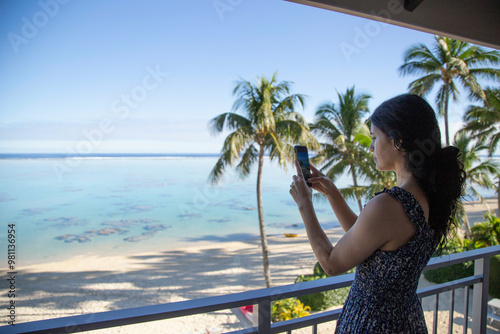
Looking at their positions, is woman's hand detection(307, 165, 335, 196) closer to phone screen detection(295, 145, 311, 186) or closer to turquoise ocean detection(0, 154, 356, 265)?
phone screen detection(295, 145, 311, 186)

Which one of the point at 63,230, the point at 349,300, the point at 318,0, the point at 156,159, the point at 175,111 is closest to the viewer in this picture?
the point at 349,300

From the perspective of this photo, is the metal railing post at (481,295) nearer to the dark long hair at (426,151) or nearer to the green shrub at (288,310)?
the dark long hair at (426,151)

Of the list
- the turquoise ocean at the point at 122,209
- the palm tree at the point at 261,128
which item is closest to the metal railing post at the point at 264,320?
the palm tree at the point at 261,128

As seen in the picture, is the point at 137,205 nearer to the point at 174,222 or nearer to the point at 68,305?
the point at 174,222

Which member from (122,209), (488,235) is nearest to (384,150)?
(488,235)

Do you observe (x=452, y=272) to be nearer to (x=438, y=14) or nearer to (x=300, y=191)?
(x=438, y=14)

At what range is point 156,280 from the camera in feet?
48.1

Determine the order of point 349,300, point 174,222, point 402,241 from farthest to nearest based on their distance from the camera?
point 174,222, point 349,300, point 402,241

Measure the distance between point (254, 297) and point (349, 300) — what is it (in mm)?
282

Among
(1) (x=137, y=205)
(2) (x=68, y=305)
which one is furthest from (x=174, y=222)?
(2) (x=68, y=305)

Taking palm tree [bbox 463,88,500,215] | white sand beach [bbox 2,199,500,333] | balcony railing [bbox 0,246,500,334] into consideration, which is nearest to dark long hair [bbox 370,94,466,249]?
balcony railing [bbox 0,246,500,334]

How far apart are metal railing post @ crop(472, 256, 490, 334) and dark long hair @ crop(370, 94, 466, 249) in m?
1.15

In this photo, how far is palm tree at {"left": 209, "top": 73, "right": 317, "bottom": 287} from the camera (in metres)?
11.4

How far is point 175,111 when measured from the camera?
44344 mm
